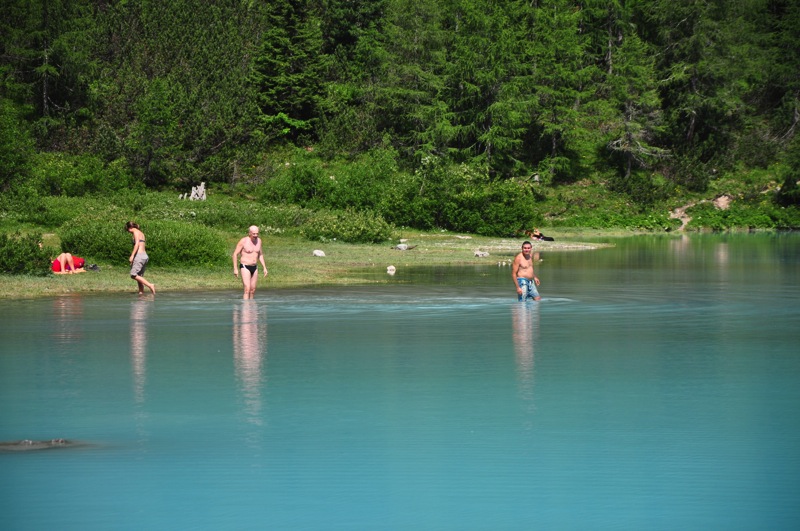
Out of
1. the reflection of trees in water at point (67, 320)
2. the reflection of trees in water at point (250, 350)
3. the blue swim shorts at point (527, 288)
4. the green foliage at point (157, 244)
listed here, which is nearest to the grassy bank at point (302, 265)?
the green foliage at point (157, 244)

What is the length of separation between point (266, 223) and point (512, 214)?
1402 cm

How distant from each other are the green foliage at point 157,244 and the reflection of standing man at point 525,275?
36.0ft

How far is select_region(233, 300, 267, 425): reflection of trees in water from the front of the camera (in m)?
14.1

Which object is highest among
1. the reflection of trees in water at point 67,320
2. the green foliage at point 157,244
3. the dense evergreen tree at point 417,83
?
the dense evergreen tree at point 417,83

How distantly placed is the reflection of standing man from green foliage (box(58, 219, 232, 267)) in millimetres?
10978

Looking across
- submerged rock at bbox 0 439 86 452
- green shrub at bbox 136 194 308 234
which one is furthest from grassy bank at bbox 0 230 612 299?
submerged rock at bbox 0 439 86 452

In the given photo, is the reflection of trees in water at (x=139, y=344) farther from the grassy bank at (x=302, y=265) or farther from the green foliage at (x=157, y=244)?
the green foliage at (x=157, y=244)

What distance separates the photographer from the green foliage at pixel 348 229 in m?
46.2

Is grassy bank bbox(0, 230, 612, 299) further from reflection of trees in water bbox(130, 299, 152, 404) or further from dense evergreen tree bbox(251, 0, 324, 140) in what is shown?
dense evergreen tree bbox(251, 0, 324, 140)

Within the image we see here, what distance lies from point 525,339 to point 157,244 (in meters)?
15.6

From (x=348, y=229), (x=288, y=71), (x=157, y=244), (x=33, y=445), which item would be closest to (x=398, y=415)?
(x=33, y=445)

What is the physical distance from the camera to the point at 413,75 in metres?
76.4

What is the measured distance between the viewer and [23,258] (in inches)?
1172

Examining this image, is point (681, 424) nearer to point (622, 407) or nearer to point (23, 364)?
point (622, 407)
